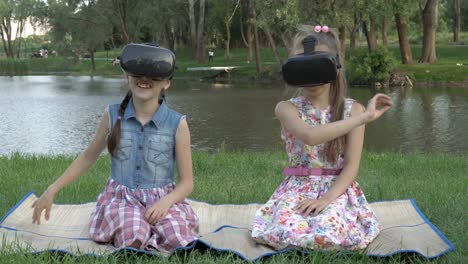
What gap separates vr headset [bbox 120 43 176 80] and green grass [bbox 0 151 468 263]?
97 centimetres

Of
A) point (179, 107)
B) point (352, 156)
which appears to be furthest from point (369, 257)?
point (179, 107)

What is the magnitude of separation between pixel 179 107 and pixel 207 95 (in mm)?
4369

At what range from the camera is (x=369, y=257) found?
3277mm

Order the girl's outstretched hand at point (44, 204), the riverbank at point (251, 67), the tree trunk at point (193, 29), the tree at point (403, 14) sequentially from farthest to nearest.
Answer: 1. the tree trunk at point (193, 29)
2. the riverbank at point (251, 67)
3. the tree at point (403, 14)
4. the girl's outstretched hand at point (44, 204)

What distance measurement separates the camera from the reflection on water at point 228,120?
12.6m

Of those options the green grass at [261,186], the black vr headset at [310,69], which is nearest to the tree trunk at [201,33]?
the green grass at [261,186]

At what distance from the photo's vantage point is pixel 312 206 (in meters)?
3.51

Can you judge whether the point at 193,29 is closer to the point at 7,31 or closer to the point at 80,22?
the point at 80,22

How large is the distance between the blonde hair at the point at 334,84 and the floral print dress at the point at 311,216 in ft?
0.13

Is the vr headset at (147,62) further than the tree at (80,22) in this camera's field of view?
No

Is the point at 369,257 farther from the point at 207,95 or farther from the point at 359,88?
the point at 359,88

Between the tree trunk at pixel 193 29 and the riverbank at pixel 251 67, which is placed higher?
the tree trunk at pixel 193 29

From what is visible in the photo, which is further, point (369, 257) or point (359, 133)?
point (359, 133)

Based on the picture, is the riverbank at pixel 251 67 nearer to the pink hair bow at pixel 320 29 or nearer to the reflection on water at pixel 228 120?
the reflection on water at pixel 228 120
